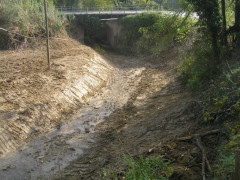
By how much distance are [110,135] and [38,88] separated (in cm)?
A: 418

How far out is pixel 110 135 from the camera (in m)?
8.98

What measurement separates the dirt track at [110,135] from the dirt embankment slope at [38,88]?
296mm

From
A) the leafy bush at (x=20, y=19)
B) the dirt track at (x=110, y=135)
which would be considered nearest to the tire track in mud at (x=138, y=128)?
the dirt track at (x=110, y=135)

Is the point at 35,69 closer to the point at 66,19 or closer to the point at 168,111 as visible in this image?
the point at 168,111

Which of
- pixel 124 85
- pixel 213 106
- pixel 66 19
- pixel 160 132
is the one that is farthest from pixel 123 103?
pixel 66 19

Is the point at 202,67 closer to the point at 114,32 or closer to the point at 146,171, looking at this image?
the point at 146,171

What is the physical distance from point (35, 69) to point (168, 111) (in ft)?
23.7

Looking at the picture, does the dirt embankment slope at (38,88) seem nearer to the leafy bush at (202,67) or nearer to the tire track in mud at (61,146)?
the tire track in mud at (61,146)

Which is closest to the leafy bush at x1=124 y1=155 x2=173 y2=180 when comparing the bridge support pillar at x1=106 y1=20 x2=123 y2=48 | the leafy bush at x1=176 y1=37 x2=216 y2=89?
the leafy bush at x1=176 y1=37 x2=216 y2=89

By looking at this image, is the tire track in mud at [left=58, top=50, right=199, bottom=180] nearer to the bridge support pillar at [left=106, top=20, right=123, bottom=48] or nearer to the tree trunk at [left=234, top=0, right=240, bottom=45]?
the tree trunk at [left=234, top=0, right=240, bottom=45]

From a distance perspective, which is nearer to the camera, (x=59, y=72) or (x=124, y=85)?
(x=59, y=72)

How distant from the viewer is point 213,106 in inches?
289

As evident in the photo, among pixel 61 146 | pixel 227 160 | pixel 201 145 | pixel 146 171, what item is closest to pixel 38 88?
pixel 61 146

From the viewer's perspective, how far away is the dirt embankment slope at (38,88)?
8.84 metres
